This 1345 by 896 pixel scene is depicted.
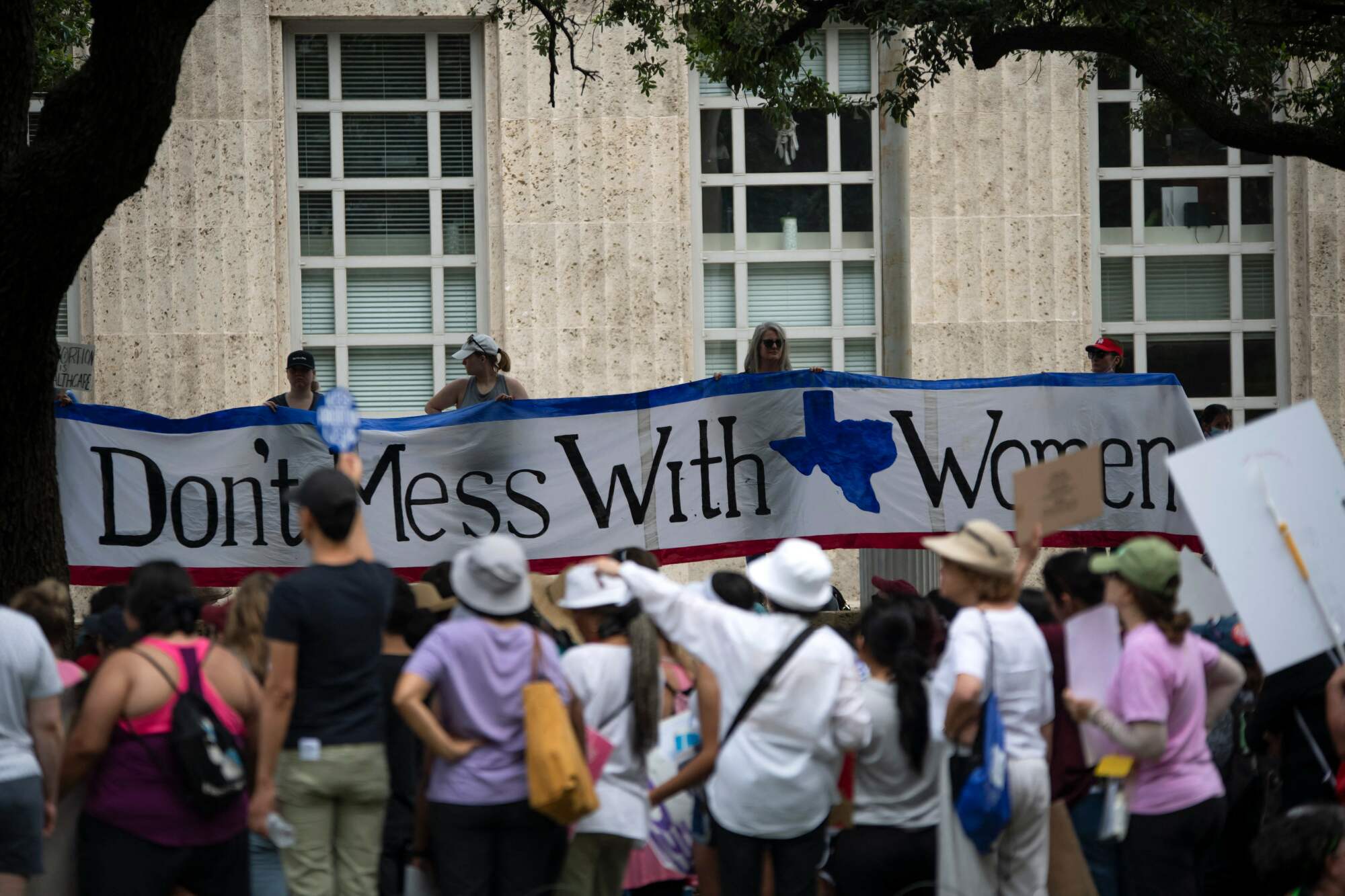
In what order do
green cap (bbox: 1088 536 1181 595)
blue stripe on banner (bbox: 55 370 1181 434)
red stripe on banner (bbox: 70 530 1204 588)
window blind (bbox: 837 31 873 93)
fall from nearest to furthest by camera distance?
green cap (bbox: 1088 536 1181 595)
red stripe on banner (bbox: 70 530 1204 588)
blue stripe on banner (bbox: 55 370 1181 434)
window blind (bbox: 837 31 873 93)

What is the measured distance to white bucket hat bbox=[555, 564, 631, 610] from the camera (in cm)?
553

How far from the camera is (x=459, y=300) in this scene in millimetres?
15156

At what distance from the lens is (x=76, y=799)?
5.43m

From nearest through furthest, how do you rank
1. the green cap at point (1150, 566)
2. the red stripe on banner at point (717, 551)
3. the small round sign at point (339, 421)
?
1. the green cap at point (1150, 566)
2. the small round sign at point (339, 421)
3. the red stripe on banner at point (717, 551)

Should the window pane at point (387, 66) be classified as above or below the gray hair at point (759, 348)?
above

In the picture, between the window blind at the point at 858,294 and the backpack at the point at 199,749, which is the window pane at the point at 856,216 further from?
the backpack at the point at 199,749

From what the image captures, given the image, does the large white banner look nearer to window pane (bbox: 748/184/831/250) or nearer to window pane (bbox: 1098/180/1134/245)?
window pane (bbox: 748/184/831/250)

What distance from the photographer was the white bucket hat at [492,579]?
5.23 meters

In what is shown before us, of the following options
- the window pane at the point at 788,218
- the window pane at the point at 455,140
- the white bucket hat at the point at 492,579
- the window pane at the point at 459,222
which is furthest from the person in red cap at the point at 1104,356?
the white bucket hat at the point at 492,579

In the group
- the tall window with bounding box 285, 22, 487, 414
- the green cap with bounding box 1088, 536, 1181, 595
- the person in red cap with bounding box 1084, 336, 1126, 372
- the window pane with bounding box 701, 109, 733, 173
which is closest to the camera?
the green cap with bounding box 1088, 536, 1181, 595

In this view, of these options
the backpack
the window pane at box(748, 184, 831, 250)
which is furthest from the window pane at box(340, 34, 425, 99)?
the backpack

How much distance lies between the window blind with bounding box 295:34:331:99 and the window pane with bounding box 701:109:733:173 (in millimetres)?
3494

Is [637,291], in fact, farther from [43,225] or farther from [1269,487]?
[1269,487]

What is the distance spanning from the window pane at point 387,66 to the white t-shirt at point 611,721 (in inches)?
413
